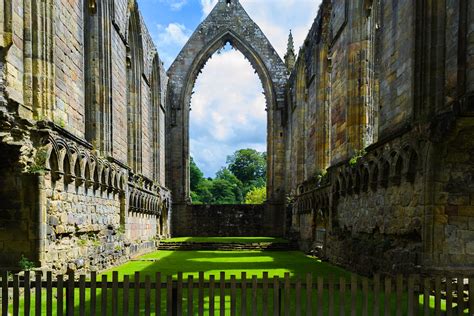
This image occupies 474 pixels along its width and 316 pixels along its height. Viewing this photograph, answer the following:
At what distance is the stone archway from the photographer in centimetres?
2622

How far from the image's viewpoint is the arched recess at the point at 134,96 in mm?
17250

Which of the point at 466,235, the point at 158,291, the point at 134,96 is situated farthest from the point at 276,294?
the point at 134,96

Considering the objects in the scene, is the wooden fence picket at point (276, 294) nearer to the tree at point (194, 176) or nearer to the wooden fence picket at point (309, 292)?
the wooden fence picket at point (309, 292)

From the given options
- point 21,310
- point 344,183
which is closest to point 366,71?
point 344,183

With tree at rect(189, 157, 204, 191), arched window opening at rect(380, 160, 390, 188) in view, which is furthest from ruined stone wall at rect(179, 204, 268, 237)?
tree at rect(189, 157, 204, 191)

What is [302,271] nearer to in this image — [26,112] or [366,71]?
[366,71]

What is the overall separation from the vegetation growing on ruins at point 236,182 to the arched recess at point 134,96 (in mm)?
33761

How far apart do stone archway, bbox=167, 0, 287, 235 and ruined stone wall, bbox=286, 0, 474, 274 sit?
36.9ft

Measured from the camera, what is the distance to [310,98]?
19234mm

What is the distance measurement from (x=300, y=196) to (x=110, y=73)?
1054 centimetres

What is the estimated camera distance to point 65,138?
867cm

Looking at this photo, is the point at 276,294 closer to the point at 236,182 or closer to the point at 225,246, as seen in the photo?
the point at 225,246

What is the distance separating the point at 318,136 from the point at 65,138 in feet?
34.7

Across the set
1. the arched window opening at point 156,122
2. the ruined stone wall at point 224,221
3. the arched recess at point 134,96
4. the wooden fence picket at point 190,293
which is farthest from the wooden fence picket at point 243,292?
the ruined stone wall at point 224,221
